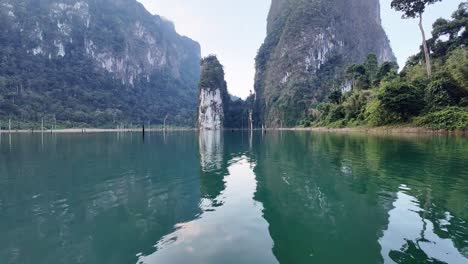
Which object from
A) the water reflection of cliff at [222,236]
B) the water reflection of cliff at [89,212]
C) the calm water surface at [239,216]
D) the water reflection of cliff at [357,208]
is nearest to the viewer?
the water reflection of cliff at [222,236]

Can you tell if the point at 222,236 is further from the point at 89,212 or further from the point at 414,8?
the point at 414,8

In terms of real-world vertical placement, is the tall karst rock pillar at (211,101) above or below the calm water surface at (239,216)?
above

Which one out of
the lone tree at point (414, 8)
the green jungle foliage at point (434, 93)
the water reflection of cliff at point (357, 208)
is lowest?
the water reflection of cliff at point (357, 208)

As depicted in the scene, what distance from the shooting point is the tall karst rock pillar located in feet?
592

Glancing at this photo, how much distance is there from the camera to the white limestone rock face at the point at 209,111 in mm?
179875

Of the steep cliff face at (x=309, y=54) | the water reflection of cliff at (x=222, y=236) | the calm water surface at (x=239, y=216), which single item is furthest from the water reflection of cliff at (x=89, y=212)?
the steep cliff face at (x=309, y=54)

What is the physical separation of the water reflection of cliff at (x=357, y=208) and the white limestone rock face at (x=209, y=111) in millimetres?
163033

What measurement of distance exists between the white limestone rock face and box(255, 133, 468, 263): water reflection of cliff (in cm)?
16303

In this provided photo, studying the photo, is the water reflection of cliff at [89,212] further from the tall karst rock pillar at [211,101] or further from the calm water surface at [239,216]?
the tall karst rock pillar at [211,101]

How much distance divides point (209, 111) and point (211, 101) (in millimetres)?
6317

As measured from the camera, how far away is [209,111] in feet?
592

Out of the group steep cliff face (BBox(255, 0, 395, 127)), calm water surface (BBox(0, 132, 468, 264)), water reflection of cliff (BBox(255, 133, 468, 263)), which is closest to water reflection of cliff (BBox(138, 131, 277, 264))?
calm water surface (BBox(0, 132, 468, 264))

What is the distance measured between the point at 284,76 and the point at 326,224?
592ft

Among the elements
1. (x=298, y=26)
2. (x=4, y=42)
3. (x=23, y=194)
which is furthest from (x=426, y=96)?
(x=4, y=42)
